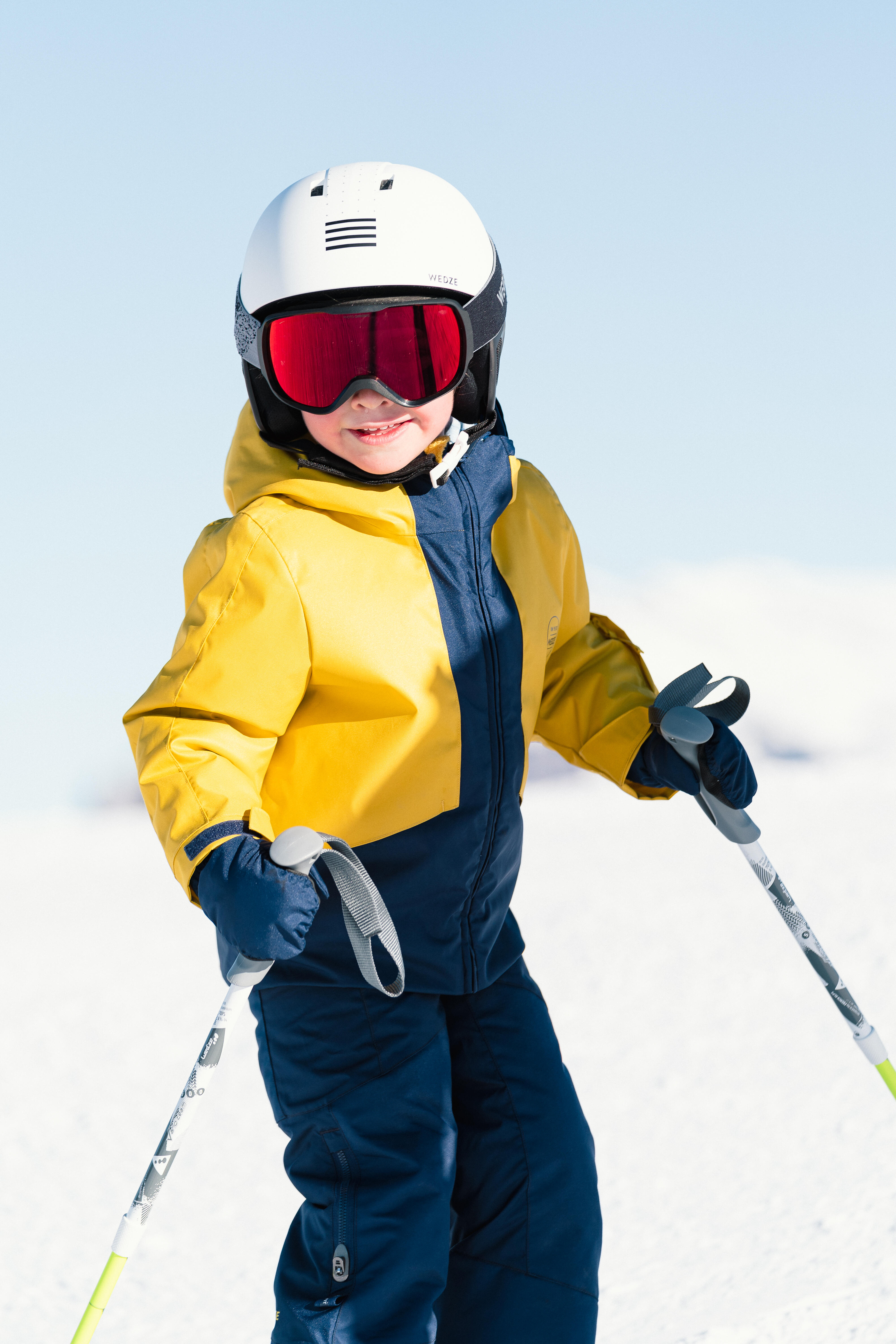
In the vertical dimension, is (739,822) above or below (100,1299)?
above

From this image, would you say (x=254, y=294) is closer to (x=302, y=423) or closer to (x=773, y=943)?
(x=302, y=423)

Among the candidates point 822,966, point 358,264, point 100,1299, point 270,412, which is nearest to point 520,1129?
point 822,966

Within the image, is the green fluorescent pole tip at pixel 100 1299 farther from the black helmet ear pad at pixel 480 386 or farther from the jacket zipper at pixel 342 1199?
the black helmet ear pad at pixel 480 386

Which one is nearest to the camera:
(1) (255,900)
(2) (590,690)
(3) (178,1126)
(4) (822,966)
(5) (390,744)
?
(1) (255,900)

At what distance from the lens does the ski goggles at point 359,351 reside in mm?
1927

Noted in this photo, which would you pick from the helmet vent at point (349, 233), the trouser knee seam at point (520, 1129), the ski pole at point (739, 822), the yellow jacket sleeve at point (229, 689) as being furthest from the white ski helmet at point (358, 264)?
the trouser knee seam at point (520, 1129)

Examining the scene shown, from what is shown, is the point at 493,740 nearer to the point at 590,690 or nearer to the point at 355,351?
the point at 590,690

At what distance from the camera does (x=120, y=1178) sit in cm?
354

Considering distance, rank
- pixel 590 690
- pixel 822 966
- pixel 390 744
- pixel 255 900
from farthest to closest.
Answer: pixel 590 690, pixel 822 966, pixel 390 744, pixel 255 900

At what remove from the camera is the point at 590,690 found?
2.29 meters

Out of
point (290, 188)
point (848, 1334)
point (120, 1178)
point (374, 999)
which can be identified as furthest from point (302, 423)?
point (120, 1178)

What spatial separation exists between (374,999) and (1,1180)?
207 centimetres

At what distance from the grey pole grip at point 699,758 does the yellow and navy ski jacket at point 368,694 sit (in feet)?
0.73

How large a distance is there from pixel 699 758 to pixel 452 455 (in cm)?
60
